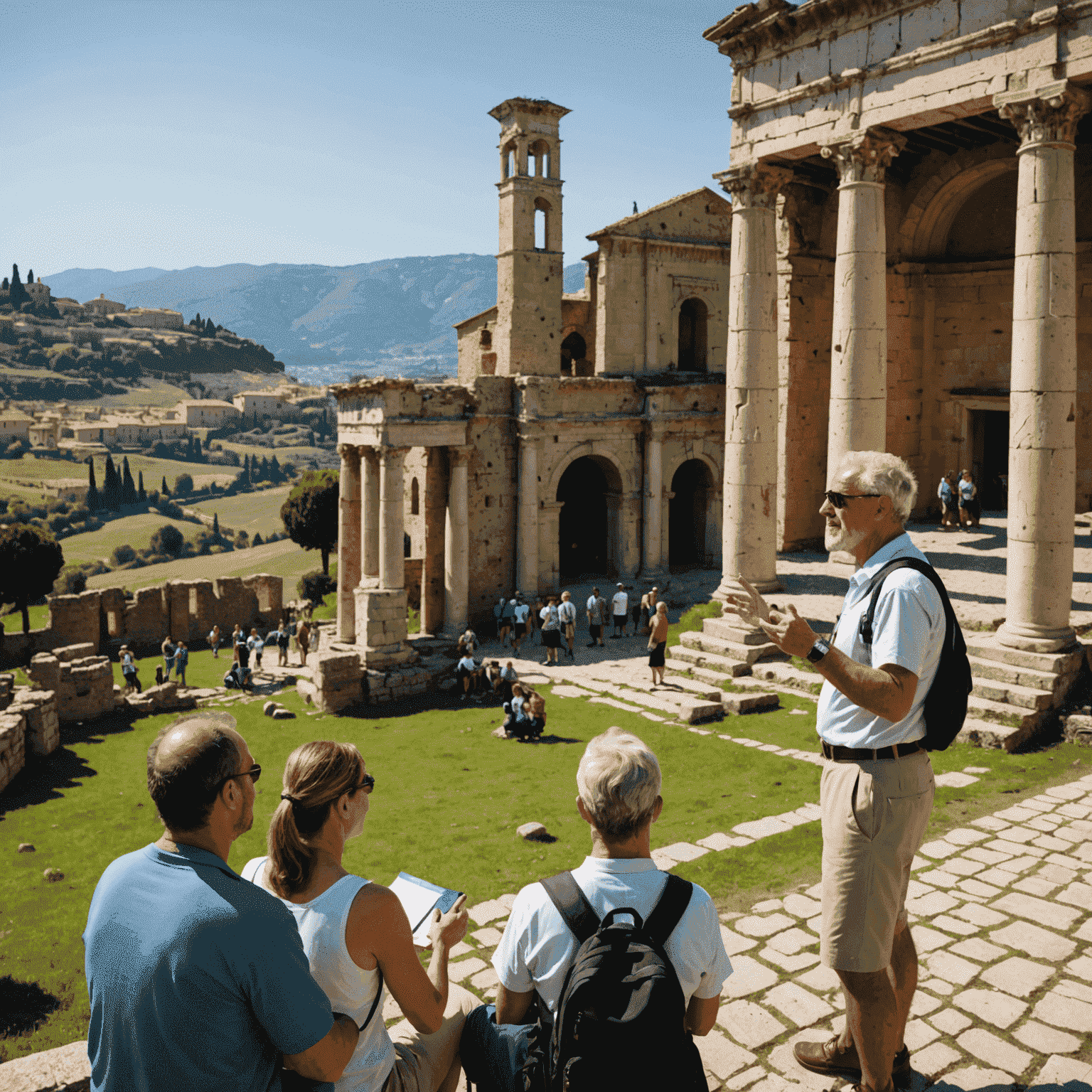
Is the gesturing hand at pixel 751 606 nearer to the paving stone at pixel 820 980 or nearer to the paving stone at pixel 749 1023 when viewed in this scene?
the paving stone at pixel 749 1023

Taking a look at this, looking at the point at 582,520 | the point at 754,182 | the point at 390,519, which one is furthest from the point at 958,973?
the point at 582,520

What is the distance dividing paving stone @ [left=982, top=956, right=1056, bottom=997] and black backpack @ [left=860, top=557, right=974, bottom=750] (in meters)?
2.53

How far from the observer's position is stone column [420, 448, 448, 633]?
26.0 metres

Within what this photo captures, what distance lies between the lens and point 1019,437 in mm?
12664

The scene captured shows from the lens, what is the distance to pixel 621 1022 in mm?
2922

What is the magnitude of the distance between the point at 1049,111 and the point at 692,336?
73.4 ft

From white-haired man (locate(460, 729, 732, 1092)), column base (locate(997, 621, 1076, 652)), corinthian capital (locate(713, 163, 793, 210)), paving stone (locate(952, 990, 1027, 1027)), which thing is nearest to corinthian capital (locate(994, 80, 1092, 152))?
corinthian capital (locate(713, 163, 793, 210))

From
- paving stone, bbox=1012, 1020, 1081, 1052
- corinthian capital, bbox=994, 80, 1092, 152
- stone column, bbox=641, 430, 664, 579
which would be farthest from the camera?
stone column, bbox=641, 430, 664, 579

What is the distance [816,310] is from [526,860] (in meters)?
16.2

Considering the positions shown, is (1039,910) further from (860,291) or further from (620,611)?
(620,611)

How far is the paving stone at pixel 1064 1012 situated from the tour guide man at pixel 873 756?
1.50m

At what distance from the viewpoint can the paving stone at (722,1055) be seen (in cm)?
512

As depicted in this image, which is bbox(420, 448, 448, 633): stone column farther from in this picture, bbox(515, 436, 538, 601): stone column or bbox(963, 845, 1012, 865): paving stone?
bbox(963, 845, 1012, 865): paving stone

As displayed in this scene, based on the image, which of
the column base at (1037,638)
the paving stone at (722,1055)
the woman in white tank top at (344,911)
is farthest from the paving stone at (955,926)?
the column base at (1037,638)
